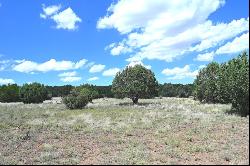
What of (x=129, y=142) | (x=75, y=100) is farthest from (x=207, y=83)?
(x=129, y=142)

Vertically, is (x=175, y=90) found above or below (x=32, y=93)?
above

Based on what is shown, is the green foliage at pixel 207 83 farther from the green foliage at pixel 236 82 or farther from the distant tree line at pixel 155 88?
the green foliage at pixel 236 82

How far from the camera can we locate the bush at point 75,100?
5844 centimetres

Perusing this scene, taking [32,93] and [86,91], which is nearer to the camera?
[86,91]

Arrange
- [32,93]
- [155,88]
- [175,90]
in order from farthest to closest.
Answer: [175,90] → [32,93] → [155,88]

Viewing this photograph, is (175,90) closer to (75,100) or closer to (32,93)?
(32,93)

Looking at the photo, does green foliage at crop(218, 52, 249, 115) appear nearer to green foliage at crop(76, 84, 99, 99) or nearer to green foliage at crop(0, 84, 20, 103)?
green foliage at crop(76, 84, 99, 99)

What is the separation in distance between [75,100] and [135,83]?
12.7 m

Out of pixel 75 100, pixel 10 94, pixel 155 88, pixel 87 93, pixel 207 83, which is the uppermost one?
pixel 207 83

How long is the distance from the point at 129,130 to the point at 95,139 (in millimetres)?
3993

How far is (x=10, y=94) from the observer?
93.0 metres

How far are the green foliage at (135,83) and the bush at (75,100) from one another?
33.2 ft

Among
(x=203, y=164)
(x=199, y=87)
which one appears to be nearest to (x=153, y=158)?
(x=203, y=164)

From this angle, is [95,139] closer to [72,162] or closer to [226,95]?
[72,162]
